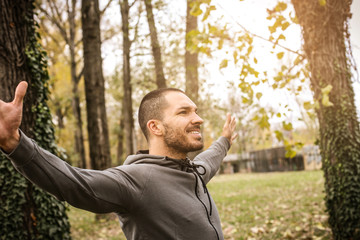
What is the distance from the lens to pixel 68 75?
26.9m

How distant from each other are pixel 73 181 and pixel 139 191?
1.51 feet

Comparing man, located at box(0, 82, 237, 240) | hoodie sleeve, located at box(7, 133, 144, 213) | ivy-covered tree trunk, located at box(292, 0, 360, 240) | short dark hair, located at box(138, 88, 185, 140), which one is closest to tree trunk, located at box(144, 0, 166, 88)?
ivy-covered tree trunk, located at box(292, 0, 360, 240)

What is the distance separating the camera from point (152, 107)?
2635mm

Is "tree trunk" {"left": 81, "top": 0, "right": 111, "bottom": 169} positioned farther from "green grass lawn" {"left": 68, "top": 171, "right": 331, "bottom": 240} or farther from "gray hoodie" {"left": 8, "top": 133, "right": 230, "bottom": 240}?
"gray hoodie" {"left": 8, "top": 133, "right": 230, "bottom": 240}

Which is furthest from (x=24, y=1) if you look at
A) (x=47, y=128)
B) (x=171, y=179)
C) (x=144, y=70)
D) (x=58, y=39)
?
(x=58, y=39)

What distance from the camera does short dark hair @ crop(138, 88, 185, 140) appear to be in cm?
259

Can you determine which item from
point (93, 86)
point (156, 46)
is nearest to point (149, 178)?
point (93, 86)

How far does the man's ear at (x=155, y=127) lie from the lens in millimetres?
2535

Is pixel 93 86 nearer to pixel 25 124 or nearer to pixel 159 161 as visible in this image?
pixel 25 124

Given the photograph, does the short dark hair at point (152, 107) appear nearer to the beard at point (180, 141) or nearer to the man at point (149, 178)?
the man at point (149, 178)

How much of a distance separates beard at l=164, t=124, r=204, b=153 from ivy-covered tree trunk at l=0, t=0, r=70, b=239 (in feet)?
11.0

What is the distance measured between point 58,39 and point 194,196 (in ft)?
75.3

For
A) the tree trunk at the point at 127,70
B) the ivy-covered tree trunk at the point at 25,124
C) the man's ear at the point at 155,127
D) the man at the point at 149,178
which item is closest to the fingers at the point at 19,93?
the man at the point at 149,178

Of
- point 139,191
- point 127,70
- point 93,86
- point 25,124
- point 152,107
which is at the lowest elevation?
point 139,191
